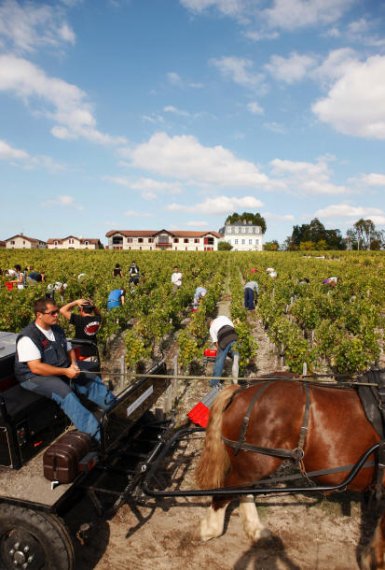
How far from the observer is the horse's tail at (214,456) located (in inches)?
135

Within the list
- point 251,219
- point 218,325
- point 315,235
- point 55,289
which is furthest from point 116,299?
point 251,219

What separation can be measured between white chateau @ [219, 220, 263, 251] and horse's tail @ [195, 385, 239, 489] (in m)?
104

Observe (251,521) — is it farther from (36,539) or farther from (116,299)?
(116,299)

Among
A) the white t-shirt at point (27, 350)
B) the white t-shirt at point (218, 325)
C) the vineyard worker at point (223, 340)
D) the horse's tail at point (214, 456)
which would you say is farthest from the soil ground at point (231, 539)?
the white t-shirt at point (218, 325)

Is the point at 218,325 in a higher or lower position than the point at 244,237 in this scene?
lower

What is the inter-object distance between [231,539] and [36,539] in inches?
74.9

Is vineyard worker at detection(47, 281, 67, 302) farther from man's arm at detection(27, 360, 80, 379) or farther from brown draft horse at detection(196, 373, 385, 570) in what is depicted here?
brown draft horse at detection(196, 373, 385, 570)

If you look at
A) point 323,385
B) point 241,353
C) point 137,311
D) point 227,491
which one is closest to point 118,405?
point 227,491

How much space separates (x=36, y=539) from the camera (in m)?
2.97

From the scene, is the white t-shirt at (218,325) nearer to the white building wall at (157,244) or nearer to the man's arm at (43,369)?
the man's arm at (43,369)

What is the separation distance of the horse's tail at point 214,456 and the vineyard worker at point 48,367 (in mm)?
1046

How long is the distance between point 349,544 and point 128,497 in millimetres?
2296

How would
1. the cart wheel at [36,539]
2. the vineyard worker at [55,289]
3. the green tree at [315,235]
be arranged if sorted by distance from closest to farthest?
1. the cart wheel at [36,539]
2. the vineyard worker at [55,289]
3. the green tree at [315,235]

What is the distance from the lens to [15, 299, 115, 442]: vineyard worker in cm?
343
